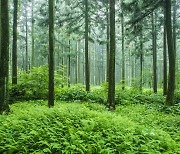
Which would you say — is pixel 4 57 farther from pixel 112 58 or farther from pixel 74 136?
pixel 112 58

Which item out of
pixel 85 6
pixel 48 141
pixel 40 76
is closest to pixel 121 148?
pixel 48 141

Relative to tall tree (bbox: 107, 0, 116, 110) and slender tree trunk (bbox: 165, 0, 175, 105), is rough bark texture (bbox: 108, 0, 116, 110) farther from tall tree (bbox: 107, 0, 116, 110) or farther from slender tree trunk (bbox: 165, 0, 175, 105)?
slender tree trunk (bbox: 165, 0, 175, 105)

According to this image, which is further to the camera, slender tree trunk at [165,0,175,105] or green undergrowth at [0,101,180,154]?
slender tree trunk at [165,0,175,105]

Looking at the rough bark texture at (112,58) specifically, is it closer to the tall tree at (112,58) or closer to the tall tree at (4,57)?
the tall tree at (112,58)

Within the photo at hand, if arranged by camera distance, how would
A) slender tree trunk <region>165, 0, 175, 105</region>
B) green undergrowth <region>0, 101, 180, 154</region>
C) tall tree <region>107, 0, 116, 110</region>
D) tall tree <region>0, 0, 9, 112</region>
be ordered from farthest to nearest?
slender tree trunk <region>165, 0, 175, 105</region>, tall tree <region>107, 0, 116, 110</region>, tall tree <region>0, 0, 9, 112</region>, green undergrowth <region>0, 101, 180, 154</region>

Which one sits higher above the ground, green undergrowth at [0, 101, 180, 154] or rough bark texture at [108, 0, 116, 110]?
rough bark texture at [108, 0, 116, 110]

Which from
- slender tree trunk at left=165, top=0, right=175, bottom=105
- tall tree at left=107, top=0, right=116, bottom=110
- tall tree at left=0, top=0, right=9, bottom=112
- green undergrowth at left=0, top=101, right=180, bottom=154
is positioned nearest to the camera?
green undergrowth at left=0, top=101, right=180, bottom=154

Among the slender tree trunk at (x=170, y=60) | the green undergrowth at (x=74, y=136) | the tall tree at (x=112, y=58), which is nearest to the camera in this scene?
the green undergrowth at (x=74, y=136)

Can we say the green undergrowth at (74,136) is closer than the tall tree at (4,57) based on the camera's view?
Yes

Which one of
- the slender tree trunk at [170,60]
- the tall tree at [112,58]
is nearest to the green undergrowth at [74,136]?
the tall tree at [112,58]

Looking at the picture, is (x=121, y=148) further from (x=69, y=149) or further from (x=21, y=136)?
(x=21, y=136)

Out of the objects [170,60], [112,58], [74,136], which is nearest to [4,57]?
[74,136]

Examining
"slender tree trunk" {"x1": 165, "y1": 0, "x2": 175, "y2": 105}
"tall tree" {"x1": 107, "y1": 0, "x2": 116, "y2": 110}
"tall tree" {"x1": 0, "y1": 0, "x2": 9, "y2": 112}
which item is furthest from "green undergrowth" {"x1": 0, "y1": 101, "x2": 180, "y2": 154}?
"slender tree trunk" {"x1": 165, "y1": 0, "x2": 175, "y2": 105}

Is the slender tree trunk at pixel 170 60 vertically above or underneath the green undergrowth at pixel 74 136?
above
